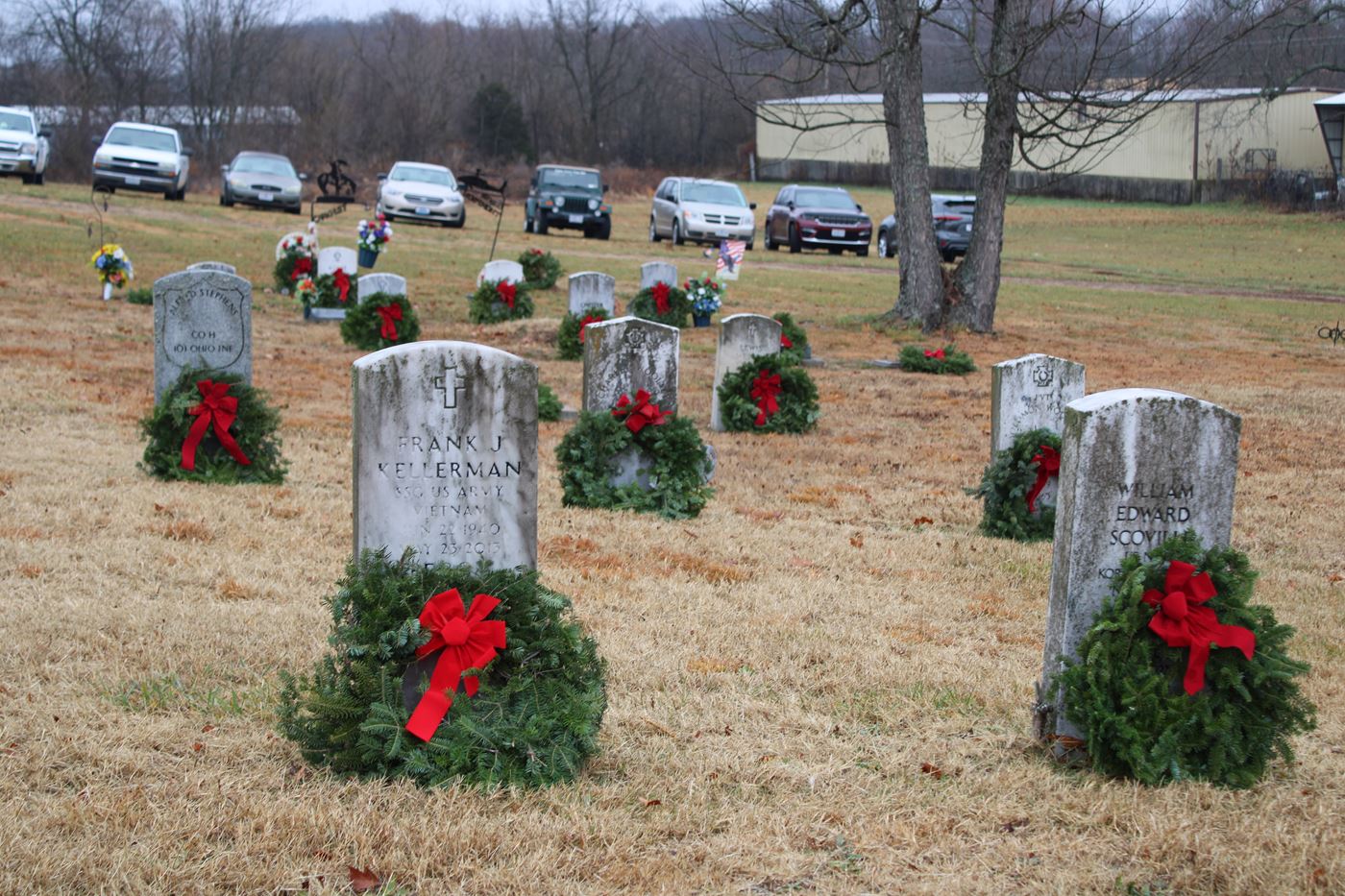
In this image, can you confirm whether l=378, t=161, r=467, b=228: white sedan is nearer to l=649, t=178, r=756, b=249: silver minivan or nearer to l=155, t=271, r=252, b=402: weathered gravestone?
l=649, t=178, r=756, b=249: silver minivan

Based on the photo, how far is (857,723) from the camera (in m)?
4.78

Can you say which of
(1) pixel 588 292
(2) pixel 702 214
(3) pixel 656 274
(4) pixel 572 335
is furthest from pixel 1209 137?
(4) pixel 572 335

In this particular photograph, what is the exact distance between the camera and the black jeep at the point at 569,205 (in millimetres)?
32406

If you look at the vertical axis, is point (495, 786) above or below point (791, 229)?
below

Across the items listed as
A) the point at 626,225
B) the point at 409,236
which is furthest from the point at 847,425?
the point at 626,225

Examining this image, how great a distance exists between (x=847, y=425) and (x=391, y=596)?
834 cm

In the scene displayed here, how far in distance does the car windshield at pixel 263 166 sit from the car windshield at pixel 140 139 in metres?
1.51

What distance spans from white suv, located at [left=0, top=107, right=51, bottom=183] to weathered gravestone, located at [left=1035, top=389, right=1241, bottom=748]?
110ft

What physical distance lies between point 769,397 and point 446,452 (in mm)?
7177

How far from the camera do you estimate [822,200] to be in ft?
108

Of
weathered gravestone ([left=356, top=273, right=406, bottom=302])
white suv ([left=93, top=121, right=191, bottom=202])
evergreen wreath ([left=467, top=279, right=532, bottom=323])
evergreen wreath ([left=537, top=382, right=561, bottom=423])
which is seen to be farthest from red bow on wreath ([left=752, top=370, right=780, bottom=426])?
white suv ([left=93, top=121, right=191, bottom=202])

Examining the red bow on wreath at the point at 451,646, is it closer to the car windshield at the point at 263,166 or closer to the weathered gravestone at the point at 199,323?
the weathered gravestone at the point at 199,323

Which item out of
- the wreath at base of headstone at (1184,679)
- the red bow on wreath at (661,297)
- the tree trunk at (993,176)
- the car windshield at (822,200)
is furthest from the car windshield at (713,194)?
the wreath at base of headstone at (1184,679)

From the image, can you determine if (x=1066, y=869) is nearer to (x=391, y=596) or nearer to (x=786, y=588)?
(x=391, y=596)
